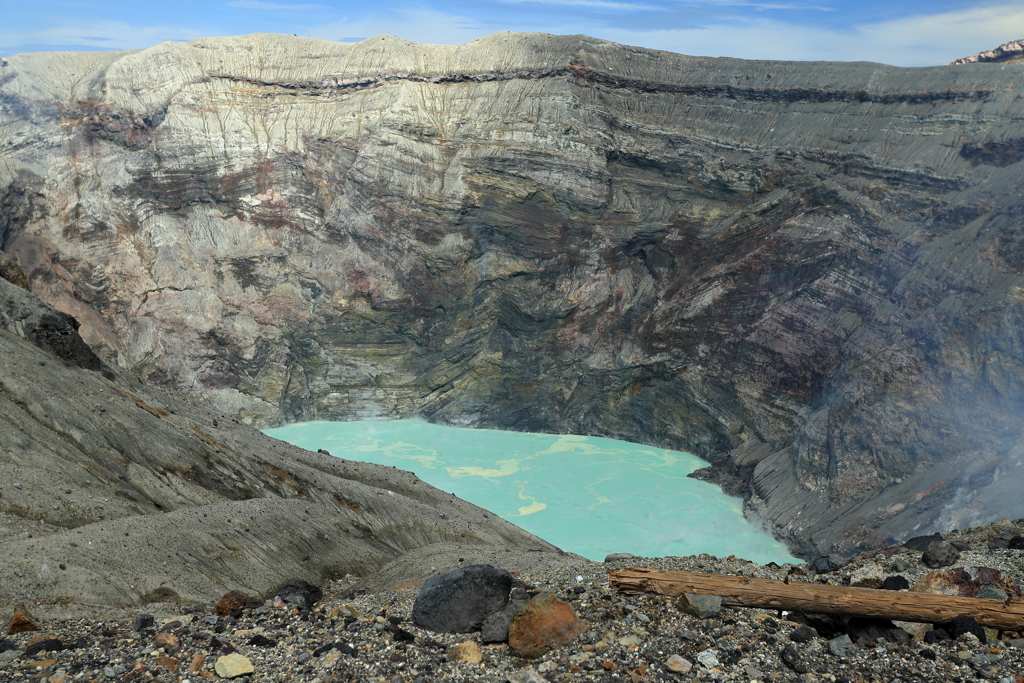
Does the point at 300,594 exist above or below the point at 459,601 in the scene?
below

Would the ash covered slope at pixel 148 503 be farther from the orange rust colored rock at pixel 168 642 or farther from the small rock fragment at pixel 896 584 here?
the small rock fragment at pixel 896 584

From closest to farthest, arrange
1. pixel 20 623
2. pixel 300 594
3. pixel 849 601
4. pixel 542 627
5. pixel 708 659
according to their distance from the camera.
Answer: pixel 708 659, pixel 20 623, pixel 542 627, pixel 849 601, pixel 300 594

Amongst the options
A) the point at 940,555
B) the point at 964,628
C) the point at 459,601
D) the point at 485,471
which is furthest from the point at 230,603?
the point at 485,471

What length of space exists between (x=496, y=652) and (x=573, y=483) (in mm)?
20006

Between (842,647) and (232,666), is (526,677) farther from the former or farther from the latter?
(842,647)

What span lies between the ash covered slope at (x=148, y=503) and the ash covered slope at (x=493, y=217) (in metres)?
18.4

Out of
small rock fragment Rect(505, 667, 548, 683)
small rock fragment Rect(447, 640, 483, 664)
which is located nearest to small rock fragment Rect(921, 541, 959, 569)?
small rock fragment Rect(505, 667, 548, 683)

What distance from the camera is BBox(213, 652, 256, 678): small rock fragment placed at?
5.12 m

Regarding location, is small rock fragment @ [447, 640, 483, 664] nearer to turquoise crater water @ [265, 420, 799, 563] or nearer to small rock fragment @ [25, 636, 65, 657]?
small rock fragment @ [25, 636, 65, 657]

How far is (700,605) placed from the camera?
19.7ft

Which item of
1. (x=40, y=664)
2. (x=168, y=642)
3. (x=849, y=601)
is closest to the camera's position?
(x=40, y=664)

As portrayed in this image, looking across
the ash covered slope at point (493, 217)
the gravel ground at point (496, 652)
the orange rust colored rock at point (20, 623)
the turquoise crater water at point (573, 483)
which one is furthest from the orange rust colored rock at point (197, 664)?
the ash covered slope at point (493, 217)

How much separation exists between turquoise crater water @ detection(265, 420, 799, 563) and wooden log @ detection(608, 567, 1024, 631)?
13002 mm

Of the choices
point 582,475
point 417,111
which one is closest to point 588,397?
point 582,475
